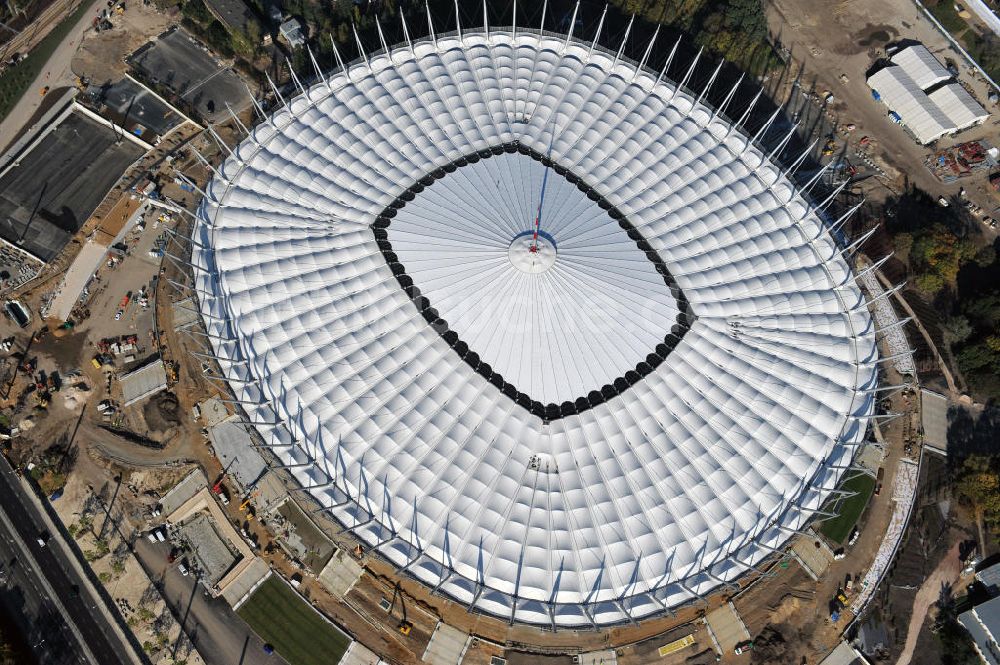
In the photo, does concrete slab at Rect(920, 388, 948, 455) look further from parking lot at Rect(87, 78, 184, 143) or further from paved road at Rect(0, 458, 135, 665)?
parking lot at Rect(87, 78, 184, 143)

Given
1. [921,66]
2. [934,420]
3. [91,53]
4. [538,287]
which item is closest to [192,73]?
[91,53]

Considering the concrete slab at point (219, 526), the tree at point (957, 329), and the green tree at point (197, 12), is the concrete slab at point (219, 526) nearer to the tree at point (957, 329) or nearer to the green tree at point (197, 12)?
the green tree at point (197, 12)

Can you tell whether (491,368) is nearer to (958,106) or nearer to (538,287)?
(538,287)

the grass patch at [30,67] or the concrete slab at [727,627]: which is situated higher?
the grass patch at [30,67]

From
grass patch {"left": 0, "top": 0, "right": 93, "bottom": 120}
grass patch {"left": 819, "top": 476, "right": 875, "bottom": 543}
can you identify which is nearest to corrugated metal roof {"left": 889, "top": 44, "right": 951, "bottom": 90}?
grass patch {"left": 819, "top": 476, "right": 875, "bottom": 543}

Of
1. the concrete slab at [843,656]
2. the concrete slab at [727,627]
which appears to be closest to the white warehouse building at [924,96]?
the concrete slab at [843,656]

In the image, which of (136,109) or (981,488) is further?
(136,109)
